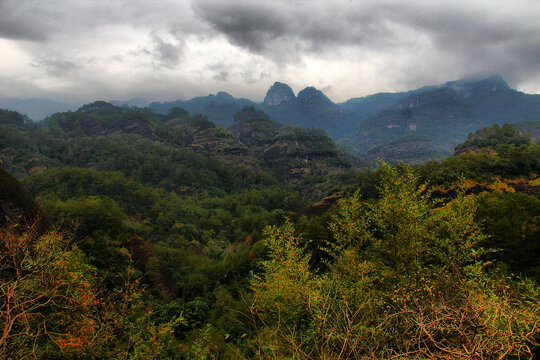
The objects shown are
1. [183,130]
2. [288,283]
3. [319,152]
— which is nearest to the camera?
[288,283]

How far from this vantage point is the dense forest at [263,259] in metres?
4.87

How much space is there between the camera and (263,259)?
885 inches

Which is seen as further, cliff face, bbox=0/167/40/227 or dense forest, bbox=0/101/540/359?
cliff face, bbox=0/167/40/227

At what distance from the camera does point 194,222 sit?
171 ft

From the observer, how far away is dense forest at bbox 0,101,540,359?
16.0 ft

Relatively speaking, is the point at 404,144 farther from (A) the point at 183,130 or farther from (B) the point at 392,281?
(B) the point at 392,281

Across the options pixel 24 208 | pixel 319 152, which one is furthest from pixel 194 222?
pixel 319 152

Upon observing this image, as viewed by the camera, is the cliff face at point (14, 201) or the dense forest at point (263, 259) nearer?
the dense forest at point (263, 259)

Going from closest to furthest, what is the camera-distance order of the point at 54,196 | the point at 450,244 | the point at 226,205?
the point at 450,244 → the point at 54,196 → the point at 226,205

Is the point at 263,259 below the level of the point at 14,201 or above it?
below

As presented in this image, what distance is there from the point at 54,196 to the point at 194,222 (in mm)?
25325

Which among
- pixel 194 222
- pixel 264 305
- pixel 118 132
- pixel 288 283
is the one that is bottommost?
pixel 194 222

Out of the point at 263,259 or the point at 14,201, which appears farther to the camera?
the point at 263,259

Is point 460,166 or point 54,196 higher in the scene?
point 460,166
